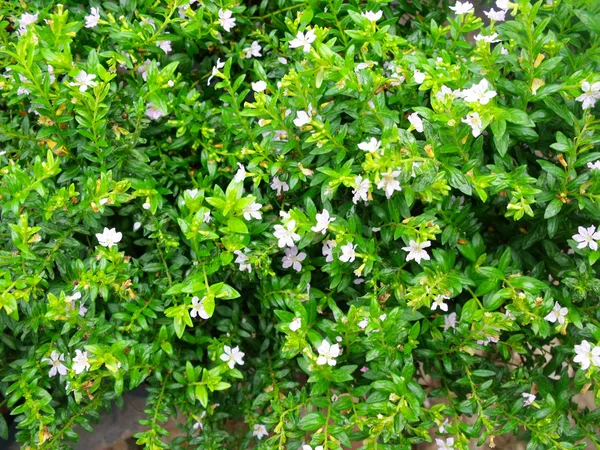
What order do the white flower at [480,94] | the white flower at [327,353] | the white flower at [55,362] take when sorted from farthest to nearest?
the white flower at [55,362], the white flower at [327,353], the white flower at [480,94]

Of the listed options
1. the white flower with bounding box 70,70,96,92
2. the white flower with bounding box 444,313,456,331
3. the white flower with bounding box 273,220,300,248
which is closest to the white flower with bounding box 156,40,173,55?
the white flower with bounding box 70,70,96,92

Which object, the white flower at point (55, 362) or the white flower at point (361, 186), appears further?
the white flower at point (55, 362)

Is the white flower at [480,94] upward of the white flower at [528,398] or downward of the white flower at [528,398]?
upward

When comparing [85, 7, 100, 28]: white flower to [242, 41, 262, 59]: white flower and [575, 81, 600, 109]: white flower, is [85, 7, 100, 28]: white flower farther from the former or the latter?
[575, 81, 600, 109]: white flower

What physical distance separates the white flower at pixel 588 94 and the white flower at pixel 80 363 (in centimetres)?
177

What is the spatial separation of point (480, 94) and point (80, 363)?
1504 mm

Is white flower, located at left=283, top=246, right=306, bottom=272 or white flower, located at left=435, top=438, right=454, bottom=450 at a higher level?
white flower, located at left=283, top=246, right=306, bottom=272

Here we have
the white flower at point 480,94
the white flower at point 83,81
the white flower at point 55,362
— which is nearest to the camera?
the white flower at point 480,94

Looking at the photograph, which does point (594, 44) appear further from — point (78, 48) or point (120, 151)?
point (78, 48)

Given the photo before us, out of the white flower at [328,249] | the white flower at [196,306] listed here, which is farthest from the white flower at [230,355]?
the white flower at [328,249]

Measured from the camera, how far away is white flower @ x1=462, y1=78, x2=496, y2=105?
1687 millimetres

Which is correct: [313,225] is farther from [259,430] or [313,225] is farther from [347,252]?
[259,430]

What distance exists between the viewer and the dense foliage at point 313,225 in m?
1.83

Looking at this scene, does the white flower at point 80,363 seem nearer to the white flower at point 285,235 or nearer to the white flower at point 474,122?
the white flower at point 285,235
